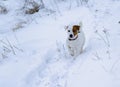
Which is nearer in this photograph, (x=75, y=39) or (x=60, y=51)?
(x=75, y=39)

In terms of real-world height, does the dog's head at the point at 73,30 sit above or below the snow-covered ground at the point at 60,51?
above

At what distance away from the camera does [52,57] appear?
192 inches

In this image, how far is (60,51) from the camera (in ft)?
16.0

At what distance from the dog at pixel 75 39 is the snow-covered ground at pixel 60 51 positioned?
0.33 ft

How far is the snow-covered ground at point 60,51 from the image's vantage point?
4.09m

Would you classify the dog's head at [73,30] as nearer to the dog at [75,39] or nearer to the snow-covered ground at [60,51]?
the dog at [75,39]

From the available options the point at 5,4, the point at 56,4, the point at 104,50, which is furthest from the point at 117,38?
the point at 5,4

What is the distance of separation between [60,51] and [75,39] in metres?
0.57

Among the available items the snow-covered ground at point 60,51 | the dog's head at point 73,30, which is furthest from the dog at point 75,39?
the snow-covered ground at point 60,51

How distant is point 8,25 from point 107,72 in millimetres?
3001

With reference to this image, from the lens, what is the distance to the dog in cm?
427

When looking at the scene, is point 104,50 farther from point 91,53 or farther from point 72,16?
point 72,16

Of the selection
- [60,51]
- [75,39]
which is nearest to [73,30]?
[75,39]

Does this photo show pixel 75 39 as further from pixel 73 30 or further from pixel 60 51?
pixel 60 51
